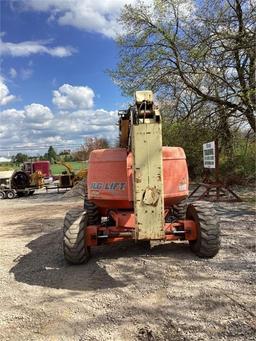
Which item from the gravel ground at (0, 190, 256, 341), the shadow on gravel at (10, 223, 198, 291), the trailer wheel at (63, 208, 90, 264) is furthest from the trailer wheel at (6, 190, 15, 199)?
the trailer wheel at (63, 208, 90, 264)

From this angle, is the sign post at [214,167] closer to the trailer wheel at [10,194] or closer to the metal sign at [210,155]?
the metal sign at [210,155]

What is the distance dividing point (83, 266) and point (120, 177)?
1.38 m

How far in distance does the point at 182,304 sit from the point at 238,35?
34.9 ft

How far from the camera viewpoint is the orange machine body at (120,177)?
6051mm

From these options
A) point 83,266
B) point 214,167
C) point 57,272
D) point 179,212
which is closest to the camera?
point 57,272

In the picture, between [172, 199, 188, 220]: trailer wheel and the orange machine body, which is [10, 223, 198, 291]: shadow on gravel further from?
the orange machine body

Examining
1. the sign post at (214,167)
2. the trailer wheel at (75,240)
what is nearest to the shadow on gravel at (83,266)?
the trailer wheel at (75,240)

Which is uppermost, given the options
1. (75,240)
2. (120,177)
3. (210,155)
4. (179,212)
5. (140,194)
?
(210,155)

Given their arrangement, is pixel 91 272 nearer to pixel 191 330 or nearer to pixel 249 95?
pixel 191 330

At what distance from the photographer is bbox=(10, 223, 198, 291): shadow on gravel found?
5.26 meters

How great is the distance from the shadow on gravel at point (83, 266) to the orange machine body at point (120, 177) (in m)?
0.79

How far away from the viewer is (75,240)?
582 centimetres

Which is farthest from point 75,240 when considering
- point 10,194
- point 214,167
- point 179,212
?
point 10,194

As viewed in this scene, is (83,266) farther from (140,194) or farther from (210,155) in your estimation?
(210,155)
